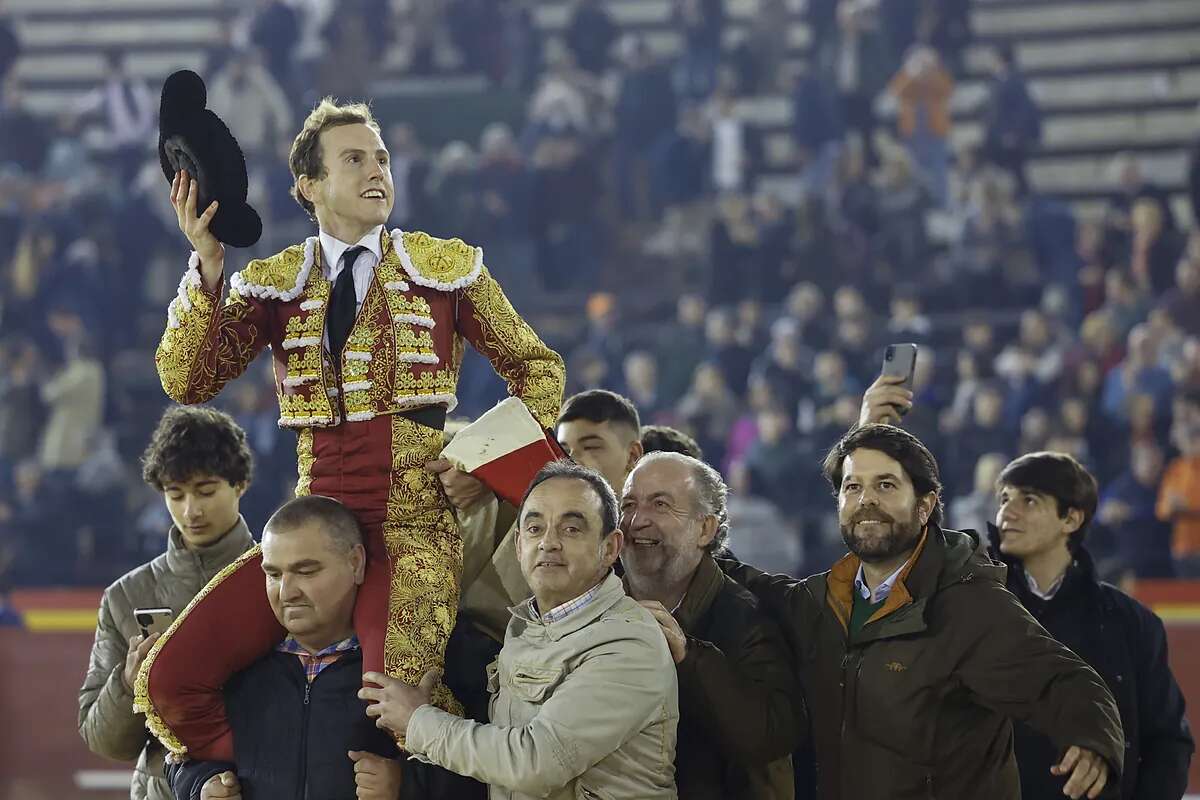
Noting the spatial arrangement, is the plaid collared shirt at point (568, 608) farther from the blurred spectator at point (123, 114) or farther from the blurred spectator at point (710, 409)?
the blurred spectator at point (123, 114)

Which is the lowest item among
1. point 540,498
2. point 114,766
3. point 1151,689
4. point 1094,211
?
point 114,766

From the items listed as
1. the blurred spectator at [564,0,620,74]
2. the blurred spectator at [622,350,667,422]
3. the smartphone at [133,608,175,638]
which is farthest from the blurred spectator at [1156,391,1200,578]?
the smartphone at [133,608,175,638]

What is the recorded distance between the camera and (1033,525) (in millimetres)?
4207

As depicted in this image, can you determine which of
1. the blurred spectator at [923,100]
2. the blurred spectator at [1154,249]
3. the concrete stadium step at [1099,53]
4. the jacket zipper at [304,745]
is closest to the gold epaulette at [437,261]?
the jacket zipper at [304,745]

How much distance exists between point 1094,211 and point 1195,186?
882 mm

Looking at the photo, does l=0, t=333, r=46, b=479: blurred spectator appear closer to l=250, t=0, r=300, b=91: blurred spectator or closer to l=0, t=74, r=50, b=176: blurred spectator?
l=0, t=74, r=50, b=176: blurred spectator

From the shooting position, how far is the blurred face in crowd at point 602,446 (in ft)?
14.0

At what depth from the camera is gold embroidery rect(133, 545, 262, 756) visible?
324 centimetres

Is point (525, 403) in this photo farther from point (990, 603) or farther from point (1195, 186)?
point (1195, 186)

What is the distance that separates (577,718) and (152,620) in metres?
1.01

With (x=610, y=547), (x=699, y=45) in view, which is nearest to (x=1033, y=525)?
(x=610, y=547)

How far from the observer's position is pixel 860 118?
13.7 m

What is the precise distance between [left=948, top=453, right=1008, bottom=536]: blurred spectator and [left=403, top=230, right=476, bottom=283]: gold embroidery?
25.8 ft

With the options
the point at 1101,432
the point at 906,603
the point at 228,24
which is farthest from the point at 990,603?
the point at 228,24
